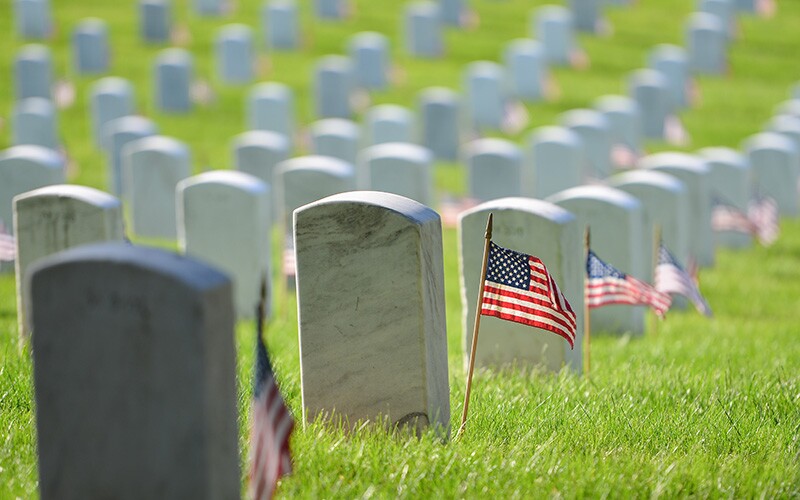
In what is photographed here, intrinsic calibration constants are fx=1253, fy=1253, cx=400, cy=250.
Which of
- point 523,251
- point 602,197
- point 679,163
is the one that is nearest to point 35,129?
point 679,163

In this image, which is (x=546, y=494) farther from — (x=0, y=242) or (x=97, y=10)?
(x=97, y=10)

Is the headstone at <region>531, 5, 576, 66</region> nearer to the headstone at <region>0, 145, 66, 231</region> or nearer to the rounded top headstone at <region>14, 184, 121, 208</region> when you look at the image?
the headstone at <region>0, 145, 66, 231</region>

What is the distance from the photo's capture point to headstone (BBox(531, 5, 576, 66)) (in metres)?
24.5

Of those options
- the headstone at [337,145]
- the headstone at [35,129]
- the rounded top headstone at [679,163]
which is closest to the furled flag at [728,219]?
the rounded top headstone at [679,163]

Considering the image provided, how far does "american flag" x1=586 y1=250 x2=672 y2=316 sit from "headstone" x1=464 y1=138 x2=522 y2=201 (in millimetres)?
8166

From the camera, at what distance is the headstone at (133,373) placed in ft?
12.2

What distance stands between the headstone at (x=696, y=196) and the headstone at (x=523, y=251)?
5.64 metres

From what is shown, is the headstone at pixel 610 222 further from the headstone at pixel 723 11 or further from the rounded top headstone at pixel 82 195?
the headstone at pixel 723 11

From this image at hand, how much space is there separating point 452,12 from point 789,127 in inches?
392

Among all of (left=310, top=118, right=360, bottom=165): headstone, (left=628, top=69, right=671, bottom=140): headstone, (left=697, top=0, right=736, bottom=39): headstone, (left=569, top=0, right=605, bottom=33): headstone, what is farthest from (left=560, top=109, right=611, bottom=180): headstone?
(left=697, top=0, right=736, bottom=39): headstone

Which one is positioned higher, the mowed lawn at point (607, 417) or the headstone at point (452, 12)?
the headstone at point (452, 12)

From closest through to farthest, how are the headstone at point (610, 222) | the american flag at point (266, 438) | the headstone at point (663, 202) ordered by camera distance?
the american flag at point (266, 438), the headstone at point (610, 222), the headstone at point (663, 202)

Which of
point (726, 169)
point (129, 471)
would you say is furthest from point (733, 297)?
point (129, 471)

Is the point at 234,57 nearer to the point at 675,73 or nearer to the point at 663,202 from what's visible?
the point at 675,73
